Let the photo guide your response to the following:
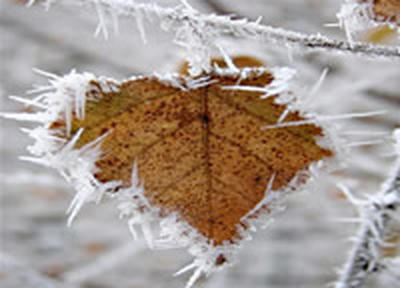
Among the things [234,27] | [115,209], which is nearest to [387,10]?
[234,27]

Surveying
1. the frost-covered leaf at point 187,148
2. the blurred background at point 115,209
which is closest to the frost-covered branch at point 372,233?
the frost-covered leaf at point 187,148

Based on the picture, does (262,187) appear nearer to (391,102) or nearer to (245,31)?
(245,31)

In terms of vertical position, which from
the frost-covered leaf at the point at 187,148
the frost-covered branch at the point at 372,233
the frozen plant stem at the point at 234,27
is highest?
the frozen plant stem at the point at 234,27

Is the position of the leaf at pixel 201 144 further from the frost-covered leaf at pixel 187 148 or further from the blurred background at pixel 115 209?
the blurred background at pixel 115 209

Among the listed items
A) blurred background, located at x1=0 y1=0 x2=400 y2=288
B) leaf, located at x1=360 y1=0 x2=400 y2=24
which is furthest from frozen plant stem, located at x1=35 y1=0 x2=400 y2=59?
blurred background, located at x1=0 y1=0 x2=400 y2=288

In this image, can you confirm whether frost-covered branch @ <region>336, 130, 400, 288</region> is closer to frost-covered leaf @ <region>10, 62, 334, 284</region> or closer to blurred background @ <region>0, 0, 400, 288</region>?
frost-covered leaf @ <region>10, 62, 334, 284</region>

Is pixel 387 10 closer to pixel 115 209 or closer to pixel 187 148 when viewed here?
pixel 187 148
